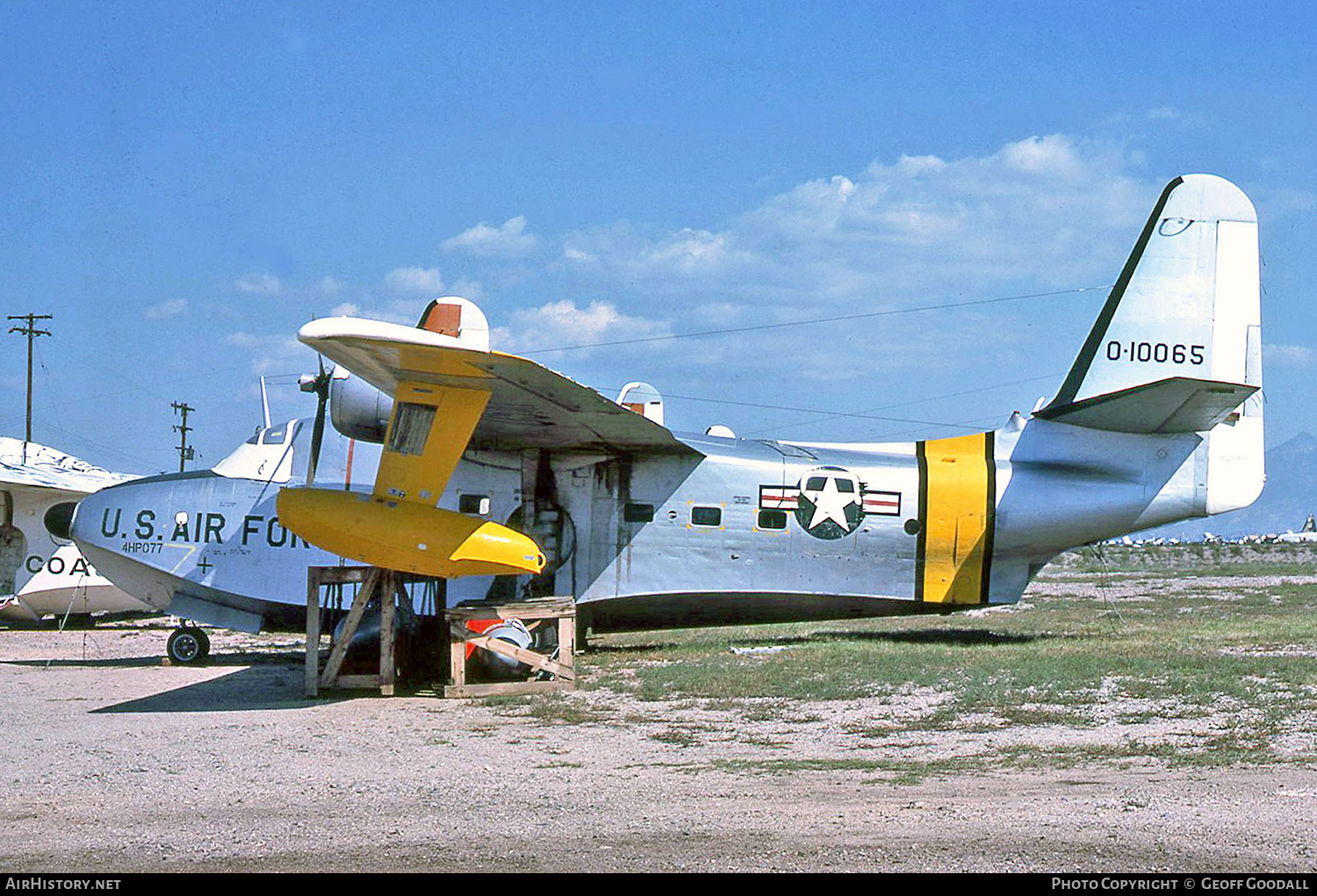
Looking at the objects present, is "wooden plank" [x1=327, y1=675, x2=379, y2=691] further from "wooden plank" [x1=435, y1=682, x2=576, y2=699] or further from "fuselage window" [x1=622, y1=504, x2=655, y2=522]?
"fuselage window" [x1=622, y1=504, x2=655, y2=522]

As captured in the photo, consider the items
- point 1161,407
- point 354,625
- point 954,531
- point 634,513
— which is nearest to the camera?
point 354,625

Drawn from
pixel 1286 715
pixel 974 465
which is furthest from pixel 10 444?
pixel 1286 715

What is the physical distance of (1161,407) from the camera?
1496 cm

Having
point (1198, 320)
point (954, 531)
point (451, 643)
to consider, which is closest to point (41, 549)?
point (451, 643)

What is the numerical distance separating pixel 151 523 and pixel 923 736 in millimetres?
10992

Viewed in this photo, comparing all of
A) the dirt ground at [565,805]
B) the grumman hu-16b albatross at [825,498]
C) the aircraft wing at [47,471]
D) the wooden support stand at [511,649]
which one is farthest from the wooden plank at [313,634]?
the aircraft wing at [47,471]

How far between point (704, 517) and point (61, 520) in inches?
350

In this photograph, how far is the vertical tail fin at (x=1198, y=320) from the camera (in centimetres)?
1585

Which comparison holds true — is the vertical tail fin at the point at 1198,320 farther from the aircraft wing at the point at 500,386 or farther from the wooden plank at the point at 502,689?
the wooden plank at the point at 502,689

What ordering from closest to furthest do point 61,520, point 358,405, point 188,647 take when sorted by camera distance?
point 358,405 → point 188,647 → point 61,520

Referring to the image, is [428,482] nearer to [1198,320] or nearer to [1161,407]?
[1161,407]

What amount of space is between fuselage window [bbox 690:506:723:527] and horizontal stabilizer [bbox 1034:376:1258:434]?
4.46 meters

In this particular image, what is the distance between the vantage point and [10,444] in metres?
30.9
